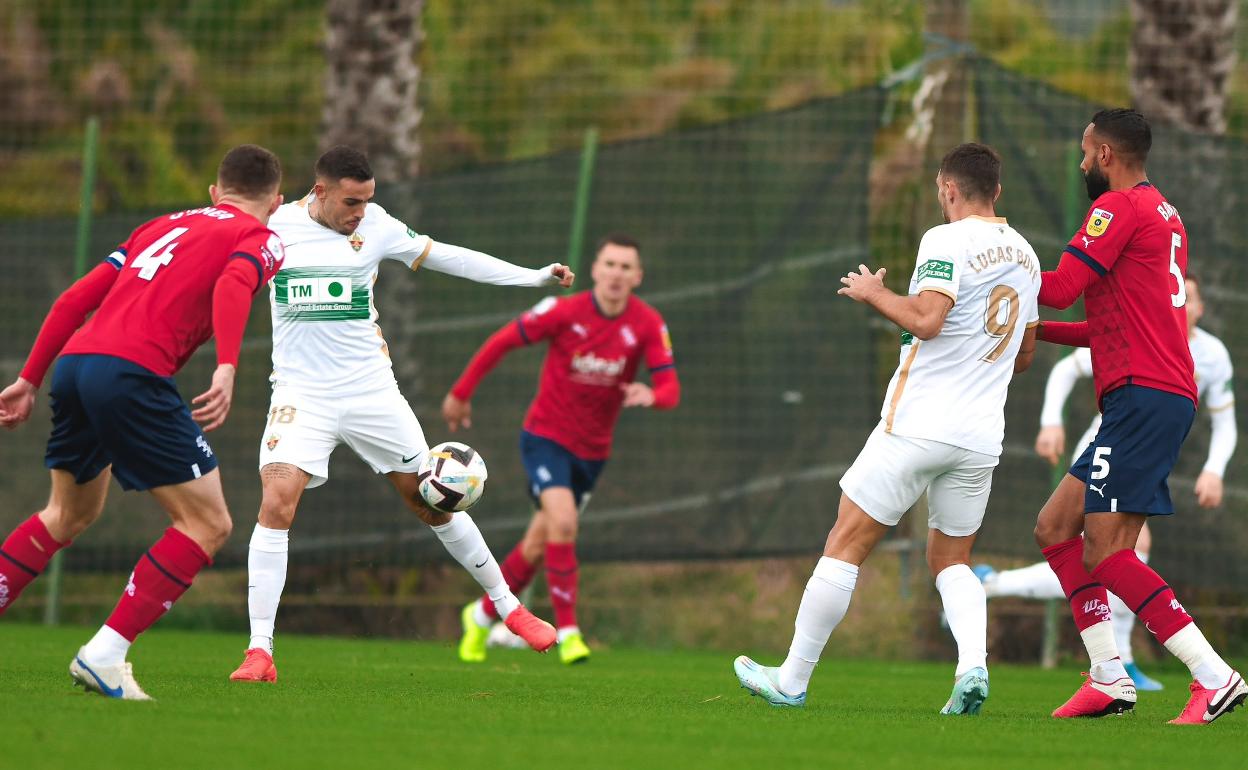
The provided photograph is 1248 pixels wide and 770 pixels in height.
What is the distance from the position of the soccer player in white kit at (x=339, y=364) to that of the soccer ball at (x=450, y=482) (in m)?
0.23

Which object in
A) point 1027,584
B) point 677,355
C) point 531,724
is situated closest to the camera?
point 531,724

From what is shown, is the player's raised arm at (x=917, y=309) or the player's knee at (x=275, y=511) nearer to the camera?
the player's raised arm at (x=917, y=309)

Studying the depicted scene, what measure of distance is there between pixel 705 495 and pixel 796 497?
574 millimetres

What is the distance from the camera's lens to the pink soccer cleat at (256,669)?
267 inches

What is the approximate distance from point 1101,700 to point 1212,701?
478 mm

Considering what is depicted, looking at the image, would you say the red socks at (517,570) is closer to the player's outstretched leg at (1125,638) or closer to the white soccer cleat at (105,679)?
the player's outstretched leg at (1125,638)

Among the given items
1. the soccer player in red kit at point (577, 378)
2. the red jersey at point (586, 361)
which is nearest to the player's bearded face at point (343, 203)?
the soccer player in red kit at point (577, 378)

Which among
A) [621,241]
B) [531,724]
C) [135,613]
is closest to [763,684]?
[531,724]

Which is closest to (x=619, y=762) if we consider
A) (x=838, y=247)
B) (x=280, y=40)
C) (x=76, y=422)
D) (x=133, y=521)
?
(x=76, y=422)

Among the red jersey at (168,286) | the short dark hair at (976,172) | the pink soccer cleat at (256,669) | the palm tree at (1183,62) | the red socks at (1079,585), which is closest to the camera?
the red jersey at (168,286)

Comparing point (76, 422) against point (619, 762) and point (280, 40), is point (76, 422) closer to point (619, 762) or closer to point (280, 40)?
point (619, 762)

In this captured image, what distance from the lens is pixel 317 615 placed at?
34.6ft

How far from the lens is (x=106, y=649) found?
5.66 metres

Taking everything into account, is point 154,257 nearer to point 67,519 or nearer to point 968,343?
point 67,519
